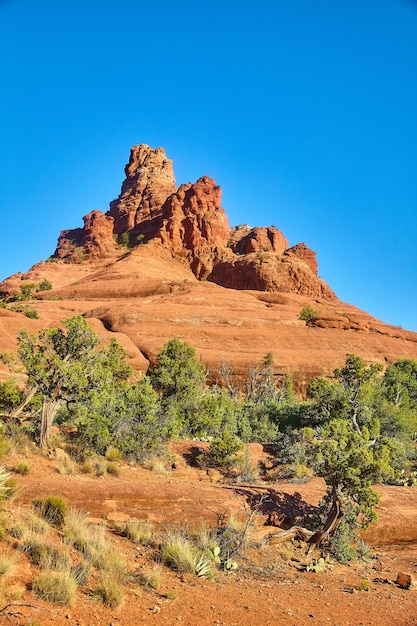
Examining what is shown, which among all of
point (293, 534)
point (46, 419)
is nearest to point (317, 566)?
point (293, 534)

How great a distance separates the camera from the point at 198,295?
4566 cm

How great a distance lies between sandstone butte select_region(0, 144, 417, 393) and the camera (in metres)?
36.5

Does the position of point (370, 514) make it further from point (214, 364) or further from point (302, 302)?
point (302, 302)

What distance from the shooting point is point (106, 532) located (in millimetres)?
8492

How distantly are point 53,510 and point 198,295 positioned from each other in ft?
125

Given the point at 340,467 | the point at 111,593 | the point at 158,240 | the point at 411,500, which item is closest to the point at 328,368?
the point at 411,500

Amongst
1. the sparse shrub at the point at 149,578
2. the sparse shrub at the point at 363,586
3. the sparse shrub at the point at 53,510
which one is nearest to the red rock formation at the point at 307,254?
the sparse shrub at the point at 363,586

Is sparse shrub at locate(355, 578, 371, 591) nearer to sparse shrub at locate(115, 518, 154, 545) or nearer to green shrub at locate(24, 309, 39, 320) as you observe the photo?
sparse shrub at locate(115, 518, 154, 545)

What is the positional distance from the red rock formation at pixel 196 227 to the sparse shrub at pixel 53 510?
71258 mm

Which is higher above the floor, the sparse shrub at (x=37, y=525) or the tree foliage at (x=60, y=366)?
the tree foliage at (x=60, y=366)

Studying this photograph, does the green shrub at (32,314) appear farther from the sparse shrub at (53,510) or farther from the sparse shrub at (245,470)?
the sparse shrub at (53,510)

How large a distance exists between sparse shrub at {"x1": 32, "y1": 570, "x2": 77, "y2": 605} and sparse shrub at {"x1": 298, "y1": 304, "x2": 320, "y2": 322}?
130ft

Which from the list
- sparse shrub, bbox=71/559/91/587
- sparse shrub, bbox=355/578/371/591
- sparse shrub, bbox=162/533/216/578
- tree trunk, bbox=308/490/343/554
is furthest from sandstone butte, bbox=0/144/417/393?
sparse shrub, bbox=355/578/371/591

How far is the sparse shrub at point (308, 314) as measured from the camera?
43.1 meters
